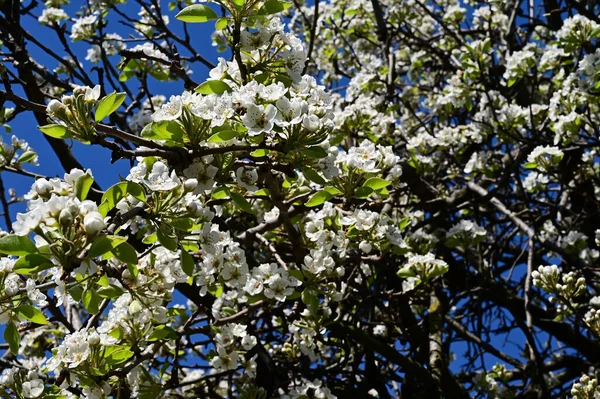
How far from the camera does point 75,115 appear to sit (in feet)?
5.56

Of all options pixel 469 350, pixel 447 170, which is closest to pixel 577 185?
pixel 447 170

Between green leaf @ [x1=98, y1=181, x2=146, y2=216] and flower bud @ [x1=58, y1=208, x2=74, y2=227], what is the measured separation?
0.61 ft

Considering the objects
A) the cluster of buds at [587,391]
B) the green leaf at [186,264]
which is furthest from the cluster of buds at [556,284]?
the green leaf at [186,264]

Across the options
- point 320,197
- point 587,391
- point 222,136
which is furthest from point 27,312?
point 587,391

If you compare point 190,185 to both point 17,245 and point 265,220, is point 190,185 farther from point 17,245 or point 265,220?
point 265,220

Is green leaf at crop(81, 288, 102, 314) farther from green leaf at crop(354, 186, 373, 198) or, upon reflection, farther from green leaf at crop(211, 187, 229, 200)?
green leaf at crop(354, 186, 373, 198)

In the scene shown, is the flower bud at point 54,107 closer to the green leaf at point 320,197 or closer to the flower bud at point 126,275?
the flower bud at point 126,275

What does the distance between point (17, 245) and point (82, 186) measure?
258 mm

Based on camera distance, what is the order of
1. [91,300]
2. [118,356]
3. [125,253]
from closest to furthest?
[125,253] < [91,300] < [118,356]

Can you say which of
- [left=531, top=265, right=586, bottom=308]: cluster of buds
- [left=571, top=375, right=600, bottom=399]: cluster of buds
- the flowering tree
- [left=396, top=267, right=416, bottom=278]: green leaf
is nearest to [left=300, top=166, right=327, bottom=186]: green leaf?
the flowering tree

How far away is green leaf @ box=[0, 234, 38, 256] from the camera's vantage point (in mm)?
1418

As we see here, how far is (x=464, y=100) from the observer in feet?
14.8

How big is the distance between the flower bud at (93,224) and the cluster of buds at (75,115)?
1.17 ft

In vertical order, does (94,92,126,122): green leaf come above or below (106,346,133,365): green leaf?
above
